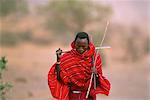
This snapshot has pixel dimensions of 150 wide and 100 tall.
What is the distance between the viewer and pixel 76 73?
9.83m

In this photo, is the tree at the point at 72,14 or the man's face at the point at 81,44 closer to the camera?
the man's face at the point at 81,44

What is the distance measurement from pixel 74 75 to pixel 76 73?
1.5 inches

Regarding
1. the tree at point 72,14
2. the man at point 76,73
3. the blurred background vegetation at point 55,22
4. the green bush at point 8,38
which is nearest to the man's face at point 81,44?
the man at point 76,73

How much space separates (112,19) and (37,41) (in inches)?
131

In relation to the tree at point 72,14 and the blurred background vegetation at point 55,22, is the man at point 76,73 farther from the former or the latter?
the tree at point 72,14

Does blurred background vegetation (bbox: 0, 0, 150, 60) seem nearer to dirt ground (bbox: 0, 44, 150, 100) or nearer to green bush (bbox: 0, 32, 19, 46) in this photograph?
green bush (bbox: 0, 32, 19, 46)

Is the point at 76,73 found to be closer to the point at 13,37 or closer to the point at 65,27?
the point at 13,37

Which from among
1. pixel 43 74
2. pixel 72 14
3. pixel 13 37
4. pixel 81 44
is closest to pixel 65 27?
pixel 72 14

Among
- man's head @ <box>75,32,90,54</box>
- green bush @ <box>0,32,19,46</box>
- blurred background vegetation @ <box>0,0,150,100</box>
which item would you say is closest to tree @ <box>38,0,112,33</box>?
blurred background vegetation @ <box>0,0,150,100</box>

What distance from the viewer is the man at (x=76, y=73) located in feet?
31.8

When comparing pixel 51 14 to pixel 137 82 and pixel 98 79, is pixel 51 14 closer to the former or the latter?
pixel 137 82

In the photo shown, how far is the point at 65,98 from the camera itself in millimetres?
9938

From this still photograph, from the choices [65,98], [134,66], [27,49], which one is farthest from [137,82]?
[65,98]

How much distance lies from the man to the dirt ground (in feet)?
29.9
